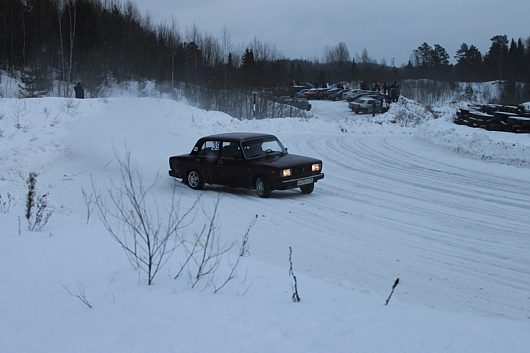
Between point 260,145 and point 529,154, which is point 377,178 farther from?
point 529,154

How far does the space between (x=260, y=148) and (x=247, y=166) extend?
81 cm

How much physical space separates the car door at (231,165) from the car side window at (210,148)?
199 mm

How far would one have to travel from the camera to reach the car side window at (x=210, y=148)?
14.5 m

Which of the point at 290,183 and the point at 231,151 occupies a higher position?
the point at 231,151

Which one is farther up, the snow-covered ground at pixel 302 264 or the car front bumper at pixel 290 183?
the car front bumper at pixel 290 183

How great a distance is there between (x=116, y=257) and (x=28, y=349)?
238 cm

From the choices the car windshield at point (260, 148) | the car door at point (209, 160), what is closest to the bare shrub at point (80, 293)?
the car windshield at point (260, 148)

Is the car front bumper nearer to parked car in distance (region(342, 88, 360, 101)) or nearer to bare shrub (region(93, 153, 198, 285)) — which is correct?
bare shrub (region(93, 153, 198, 285))

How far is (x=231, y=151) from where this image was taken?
556 inches

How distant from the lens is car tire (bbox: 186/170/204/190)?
48.0ft

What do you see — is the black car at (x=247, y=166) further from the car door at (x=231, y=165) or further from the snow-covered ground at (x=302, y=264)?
the snow-covered ground at (x=302, y=264)

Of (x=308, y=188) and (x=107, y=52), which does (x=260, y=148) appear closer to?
(x=308, y=188)

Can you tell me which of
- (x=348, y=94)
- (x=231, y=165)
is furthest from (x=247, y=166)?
(x=348, y=94)

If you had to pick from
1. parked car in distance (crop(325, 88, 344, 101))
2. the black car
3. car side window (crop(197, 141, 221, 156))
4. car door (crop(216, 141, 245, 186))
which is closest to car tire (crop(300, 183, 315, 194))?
the black car
